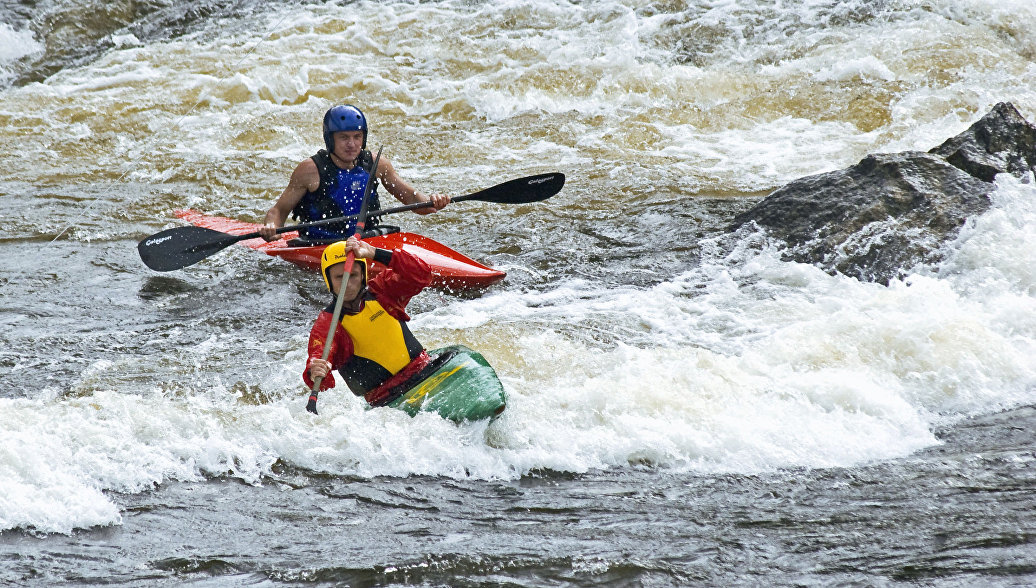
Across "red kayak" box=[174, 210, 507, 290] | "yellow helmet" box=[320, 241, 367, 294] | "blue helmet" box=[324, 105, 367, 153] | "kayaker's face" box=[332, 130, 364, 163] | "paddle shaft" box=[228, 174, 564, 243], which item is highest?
"blue helmet" box=[324, 105, 367, 153]

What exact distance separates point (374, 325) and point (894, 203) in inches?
147

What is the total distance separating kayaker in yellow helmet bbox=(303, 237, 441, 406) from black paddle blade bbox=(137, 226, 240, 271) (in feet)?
5.90

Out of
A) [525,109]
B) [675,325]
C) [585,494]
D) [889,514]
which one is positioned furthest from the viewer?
[525,109]

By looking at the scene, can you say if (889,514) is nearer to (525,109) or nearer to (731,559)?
(731,559)

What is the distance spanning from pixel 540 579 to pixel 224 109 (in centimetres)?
834

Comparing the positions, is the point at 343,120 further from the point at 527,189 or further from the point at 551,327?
the point at 551,327

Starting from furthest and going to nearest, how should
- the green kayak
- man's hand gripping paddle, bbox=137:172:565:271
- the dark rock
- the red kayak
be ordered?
the dark rock < the red kayak < man's hand gripping paddle, bbox=137:172:565:271 < the green kayak

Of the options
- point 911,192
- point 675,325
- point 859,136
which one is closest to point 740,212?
point 911,192

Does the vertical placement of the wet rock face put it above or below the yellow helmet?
below

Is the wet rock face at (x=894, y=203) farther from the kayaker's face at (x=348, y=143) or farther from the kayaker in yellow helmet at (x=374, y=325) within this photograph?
the kayaker in yellow helmet at (x=374, y=325)

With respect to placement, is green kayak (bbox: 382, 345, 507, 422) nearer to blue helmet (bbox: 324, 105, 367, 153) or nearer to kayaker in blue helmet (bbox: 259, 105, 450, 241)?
kayaker in blue helmet (bbox: 259, 105, 450, 241)

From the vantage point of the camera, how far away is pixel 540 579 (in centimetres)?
274

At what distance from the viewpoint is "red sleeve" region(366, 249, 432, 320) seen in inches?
157

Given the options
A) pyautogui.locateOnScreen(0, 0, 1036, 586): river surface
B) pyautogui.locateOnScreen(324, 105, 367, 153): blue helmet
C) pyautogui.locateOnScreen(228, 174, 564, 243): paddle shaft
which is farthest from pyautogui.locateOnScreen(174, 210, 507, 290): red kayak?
pyautogui.locateOnScreen(324, 105, 367, 153): blue helmet
